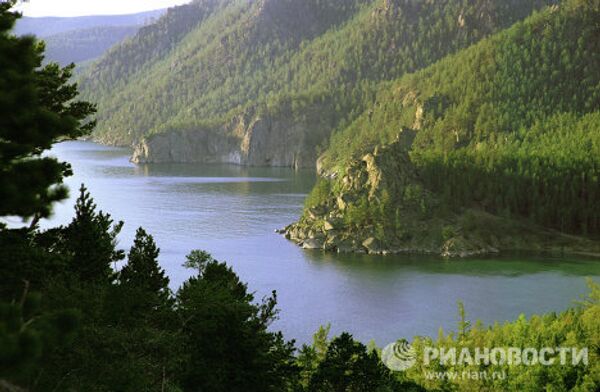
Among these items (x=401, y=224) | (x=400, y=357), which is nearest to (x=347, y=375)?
(x=400, y=357)

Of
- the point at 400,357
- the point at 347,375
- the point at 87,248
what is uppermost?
the point at 87,248

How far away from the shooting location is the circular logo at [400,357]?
56000 millimetres

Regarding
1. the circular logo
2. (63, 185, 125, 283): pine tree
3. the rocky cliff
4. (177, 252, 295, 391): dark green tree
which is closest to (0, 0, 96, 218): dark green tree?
(177, 252, 295, 391): dark green tree

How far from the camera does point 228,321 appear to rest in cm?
3472

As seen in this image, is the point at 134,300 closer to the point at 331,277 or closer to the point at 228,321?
the point at 228,321

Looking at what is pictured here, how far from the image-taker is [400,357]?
191ft

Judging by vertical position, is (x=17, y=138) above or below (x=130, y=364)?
above

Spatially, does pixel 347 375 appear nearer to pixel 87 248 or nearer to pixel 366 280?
pixel 87 248

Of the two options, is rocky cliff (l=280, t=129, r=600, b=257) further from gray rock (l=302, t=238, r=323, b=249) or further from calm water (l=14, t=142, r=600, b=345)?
calm water (l=14, t=142, r=600, b=345)

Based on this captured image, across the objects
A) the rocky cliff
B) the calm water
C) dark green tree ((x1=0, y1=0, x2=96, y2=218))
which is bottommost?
the calm water

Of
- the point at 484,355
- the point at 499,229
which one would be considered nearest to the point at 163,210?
the point at 499,229

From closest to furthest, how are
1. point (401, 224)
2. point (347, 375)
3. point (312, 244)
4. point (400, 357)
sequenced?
point (347, 375) → point (400, 357) → point (312, 244) → point (401, 224)

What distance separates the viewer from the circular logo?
56.0m

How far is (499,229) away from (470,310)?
2159 inches
